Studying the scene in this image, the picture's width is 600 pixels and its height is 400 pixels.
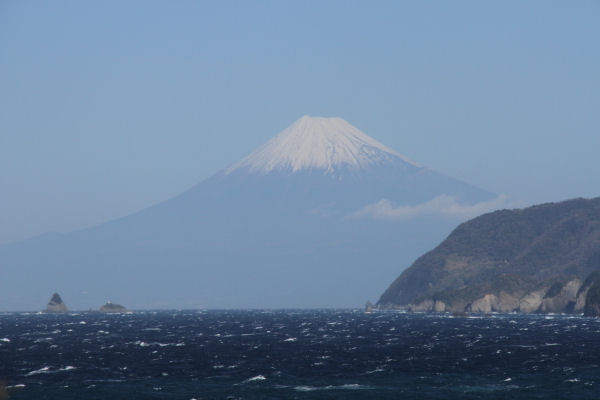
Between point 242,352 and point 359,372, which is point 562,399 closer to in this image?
point 359,372

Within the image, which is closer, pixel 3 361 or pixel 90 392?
pixel 90 392

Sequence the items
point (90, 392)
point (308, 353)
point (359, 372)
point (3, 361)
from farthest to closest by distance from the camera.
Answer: point (308, 353), point (3, 361), point (359, 372), point (90, 392)

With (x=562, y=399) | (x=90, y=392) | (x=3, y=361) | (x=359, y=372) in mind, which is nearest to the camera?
(x=562, y=399)

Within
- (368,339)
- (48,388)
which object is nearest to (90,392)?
(48,388)

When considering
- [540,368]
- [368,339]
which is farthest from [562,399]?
[368,339]

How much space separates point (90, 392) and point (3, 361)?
3478cm

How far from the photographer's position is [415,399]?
86188 millimetres

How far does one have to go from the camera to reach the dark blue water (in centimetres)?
9069

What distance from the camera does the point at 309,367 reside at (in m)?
113

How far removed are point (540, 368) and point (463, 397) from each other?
947 inches

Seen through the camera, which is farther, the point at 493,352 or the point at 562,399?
the point at 493,352

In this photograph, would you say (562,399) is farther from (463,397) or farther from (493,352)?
(493,352)

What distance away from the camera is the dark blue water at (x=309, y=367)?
298 feet

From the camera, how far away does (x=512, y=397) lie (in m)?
85.8
